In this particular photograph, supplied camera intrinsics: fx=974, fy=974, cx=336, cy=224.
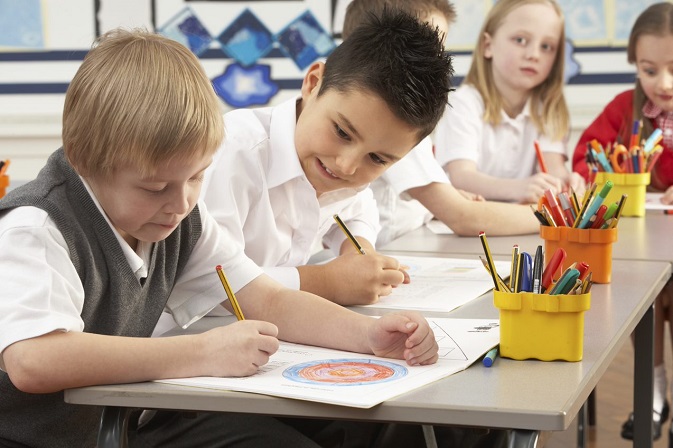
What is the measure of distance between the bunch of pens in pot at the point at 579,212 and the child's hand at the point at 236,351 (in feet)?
1.96

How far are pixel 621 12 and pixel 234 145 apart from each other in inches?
109

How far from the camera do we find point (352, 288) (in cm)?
138

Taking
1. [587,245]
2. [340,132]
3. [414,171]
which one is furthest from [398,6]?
[587,245]

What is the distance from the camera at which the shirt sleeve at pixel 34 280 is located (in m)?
0.94

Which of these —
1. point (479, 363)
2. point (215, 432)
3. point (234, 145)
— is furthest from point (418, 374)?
point (234, 145)

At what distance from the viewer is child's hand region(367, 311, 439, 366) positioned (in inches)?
40.3

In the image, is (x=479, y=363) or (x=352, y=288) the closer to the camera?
(x=479, y=363)

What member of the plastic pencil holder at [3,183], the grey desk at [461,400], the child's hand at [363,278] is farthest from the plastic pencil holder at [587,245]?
the plastic pencil holder at [3,183]

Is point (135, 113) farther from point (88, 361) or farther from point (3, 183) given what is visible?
point (3, 183)

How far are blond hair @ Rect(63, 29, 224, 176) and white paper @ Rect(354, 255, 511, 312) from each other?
0.43 meters

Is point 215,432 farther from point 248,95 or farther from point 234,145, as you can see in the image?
point 248,95

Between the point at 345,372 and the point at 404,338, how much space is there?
10 centimetres

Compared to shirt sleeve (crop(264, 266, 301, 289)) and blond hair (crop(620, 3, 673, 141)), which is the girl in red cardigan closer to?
Result: blond hair (crop(620, 3, 673, 141))

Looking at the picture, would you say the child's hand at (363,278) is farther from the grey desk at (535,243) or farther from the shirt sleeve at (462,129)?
the shirt sleeve at (462,129)
